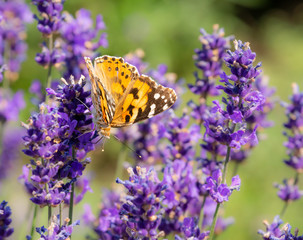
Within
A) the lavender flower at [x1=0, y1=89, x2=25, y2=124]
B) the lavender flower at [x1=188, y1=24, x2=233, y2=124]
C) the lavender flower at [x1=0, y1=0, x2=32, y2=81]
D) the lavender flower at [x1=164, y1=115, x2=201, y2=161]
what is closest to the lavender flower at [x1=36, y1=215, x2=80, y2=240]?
the lavender flower at [x1=164, y1=115, x2=201, y2=161]

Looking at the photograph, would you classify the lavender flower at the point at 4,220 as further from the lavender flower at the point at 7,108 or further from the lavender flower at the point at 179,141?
the lavender flower at the point at 7,108

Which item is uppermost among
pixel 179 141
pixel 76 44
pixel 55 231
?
pixel 76 44

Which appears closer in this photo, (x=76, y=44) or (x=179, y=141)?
(x=179, y=141)

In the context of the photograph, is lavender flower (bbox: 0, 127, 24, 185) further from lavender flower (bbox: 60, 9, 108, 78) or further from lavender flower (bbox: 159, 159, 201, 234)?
lavender flower (bbox: 159, 159, 201, 234)

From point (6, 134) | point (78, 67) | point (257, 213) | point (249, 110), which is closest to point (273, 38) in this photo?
point (257, 213)

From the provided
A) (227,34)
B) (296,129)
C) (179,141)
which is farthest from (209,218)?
(227,34)

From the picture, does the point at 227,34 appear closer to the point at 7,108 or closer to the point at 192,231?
the point at 7,108

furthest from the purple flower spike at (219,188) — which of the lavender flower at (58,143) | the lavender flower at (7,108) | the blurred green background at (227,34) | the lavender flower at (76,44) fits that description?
the blurred green background at (227,34)

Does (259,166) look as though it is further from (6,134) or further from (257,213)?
(6,134)
